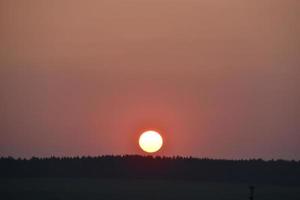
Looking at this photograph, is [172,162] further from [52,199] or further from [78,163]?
[52,199]

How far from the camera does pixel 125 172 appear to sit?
75812 millimetres

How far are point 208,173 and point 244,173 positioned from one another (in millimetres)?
4171

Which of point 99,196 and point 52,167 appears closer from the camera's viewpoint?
point 99,196

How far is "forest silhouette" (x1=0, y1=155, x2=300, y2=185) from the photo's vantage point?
238 ft

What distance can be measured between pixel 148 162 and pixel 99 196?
32.3 meters

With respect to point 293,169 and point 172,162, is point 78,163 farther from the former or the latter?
point 293,169

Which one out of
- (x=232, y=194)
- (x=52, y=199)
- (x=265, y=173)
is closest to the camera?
(x=52, y=199)

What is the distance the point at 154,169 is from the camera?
76.2 meters

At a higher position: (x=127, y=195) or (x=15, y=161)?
(x=15, y=161)

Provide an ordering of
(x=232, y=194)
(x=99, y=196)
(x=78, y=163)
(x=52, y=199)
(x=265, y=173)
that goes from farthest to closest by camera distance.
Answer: (x=78, y=163) → (x=265, y=173) → (x=232, y=194) → (x=99, y=196) → (x=52, y=199)

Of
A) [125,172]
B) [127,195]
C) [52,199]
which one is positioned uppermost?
[125,172]

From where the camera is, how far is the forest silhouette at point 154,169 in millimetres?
72500

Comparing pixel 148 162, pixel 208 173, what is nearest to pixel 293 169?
pixel 208 173

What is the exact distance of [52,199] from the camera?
39.5 m
